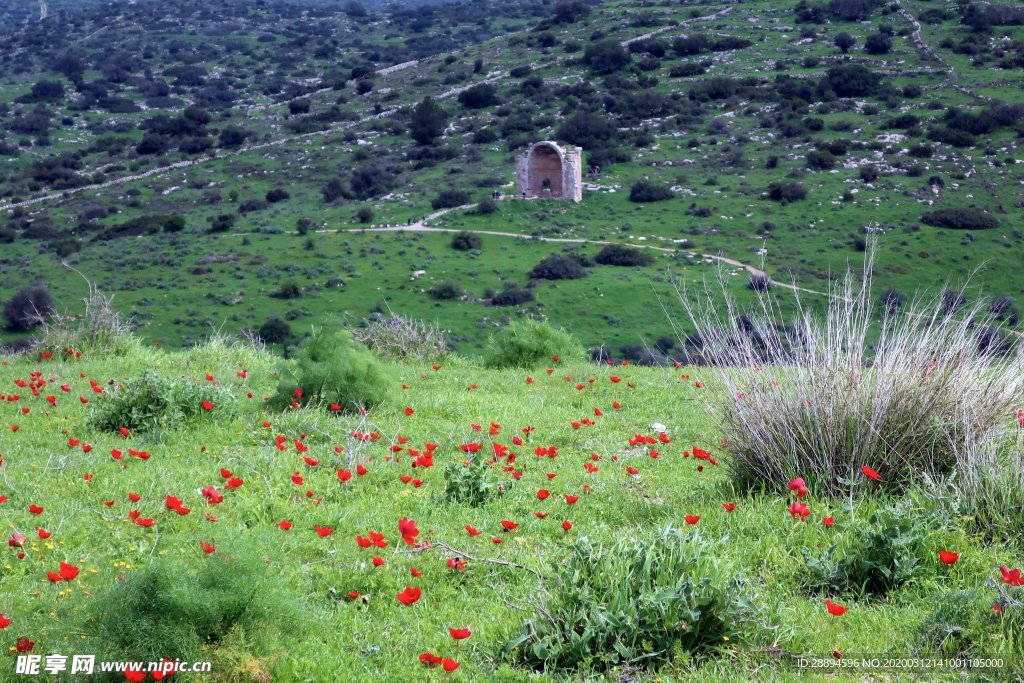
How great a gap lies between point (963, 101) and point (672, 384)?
200ft

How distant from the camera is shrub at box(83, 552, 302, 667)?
3342 millimetres

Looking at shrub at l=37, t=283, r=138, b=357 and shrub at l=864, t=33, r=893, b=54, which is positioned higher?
shrub at l=864, t=33, r=893, b=54

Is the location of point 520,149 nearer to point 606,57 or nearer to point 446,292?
point 606,57

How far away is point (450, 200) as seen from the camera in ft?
187

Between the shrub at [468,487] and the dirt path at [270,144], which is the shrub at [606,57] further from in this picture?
the shrub at [468,487]

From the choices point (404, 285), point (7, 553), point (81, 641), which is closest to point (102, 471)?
point (7, 553)

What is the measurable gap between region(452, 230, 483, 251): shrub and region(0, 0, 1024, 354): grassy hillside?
92cm

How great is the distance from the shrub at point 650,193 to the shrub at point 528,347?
4494cm

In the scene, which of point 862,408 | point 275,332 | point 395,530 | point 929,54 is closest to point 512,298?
point 275,332

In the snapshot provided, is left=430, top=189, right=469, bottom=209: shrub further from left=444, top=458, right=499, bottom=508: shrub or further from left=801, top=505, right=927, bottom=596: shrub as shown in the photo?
left=801, top=505, right=927, bottom=596: shrub

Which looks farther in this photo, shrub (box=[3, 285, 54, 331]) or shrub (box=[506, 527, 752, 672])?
shrub (box=[3, 285, 54, 331])

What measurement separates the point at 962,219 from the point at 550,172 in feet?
76.4

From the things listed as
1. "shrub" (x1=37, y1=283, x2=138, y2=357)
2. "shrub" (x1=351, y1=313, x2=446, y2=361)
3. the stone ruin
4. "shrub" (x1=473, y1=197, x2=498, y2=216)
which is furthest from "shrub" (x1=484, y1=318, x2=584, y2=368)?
the stone ruin

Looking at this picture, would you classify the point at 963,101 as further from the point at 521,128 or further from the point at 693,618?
the point at 693,618
